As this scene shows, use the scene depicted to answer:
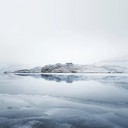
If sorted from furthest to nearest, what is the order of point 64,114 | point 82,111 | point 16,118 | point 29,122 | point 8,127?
1. point 82,111
2. point 64,114
3. point 16,118
4. point 29,122
5. point 8,127

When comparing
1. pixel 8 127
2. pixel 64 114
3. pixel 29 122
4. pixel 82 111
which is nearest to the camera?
pixel 8 127

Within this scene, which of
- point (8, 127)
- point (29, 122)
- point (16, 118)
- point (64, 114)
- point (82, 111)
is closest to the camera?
point (8, 127)

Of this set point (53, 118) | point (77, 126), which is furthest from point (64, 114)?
point (77, 126)

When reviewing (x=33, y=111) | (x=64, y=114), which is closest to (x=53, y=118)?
(x=64, y=114)

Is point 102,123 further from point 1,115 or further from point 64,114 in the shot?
point 1,115

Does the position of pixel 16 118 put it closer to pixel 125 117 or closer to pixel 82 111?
pixel 82 111

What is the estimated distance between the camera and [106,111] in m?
11.9

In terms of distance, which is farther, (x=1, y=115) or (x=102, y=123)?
(x=1, y=115)

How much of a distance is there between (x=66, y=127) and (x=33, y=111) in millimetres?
3209

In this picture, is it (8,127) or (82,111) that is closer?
(8,127)

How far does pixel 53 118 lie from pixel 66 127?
4.78ft

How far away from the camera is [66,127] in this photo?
8.91m

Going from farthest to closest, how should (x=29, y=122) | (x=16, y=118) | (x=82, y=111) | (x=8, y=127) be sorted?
(x=82, y=111)
(x=16, y=118)
(x=29, y=122)
(x=8, y=127)

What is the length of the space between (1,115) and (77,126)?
12.3ft
